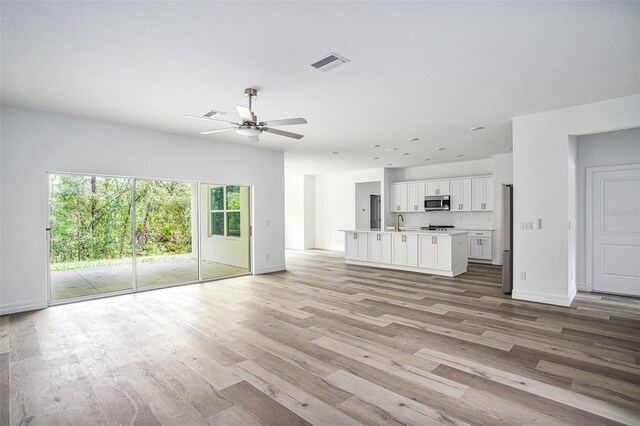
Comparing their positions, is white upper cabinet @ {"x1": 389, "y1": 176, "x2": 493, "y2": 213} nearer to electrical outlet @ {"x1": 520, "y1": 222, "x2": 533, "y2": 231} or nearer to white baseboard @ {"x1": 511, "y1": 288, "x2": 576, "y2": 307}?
electrical outlet @ {"x1": 520, "y1": 222, "x2": 533, "y2": 231}

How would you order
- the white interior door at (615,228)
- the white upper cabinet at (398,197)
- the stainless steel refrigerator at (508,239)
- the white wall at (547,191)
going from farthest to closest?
the white upper cabinet at (398,197), the stainless steel refrigerator at (508,239), the white interior door at (615,228), the white wall at (547,191)

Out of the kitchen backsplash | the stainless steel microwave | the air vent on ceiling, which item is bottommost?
the kitchen backsplash

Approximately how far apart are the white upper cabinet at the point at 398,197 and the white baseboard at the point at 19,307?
875 cm

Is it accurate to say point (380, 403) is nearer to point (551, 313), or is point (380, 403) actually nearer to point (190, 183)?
point (551, 313)

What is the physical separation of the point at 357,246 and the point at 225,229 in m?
3.33

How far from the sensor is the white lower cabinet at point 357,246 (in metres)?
8.09

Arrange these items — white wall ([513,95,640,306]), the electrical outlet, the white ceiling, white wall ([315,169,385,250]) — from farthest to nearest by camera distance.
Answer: white wall ([315,169,385,250]) → the electrical outlet → white wall ([513,95,640,306]) → the white ceiling

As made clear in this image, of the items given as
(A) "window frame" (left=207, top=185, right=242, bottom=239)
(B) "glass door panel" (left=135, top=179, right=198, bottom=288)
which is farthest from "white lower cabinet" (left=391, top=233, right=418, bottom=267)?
(B) "glass door panel" (left=135, top=179, right=198, bottom=288)

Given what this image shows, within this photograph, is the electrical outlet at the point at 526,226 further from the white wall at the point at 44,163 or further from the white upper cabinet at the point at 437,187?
the white wall at the point at 44,163

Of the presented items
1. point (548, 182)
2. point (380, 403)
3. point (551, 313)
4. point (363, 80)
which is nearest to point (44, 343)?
point (380, 403)

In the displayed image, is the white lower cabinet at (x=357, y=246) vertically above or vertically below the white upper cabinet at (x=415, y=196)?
below

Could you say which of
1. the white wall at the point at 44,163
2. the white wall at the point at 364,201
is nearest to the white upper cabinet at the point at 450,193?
the white wall at the point at 364,201

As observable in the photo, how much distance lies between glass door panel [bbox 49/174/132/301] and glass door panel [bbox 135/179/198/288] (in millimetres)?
216

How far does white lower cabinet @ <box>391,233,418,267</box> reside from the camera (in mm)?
7137
